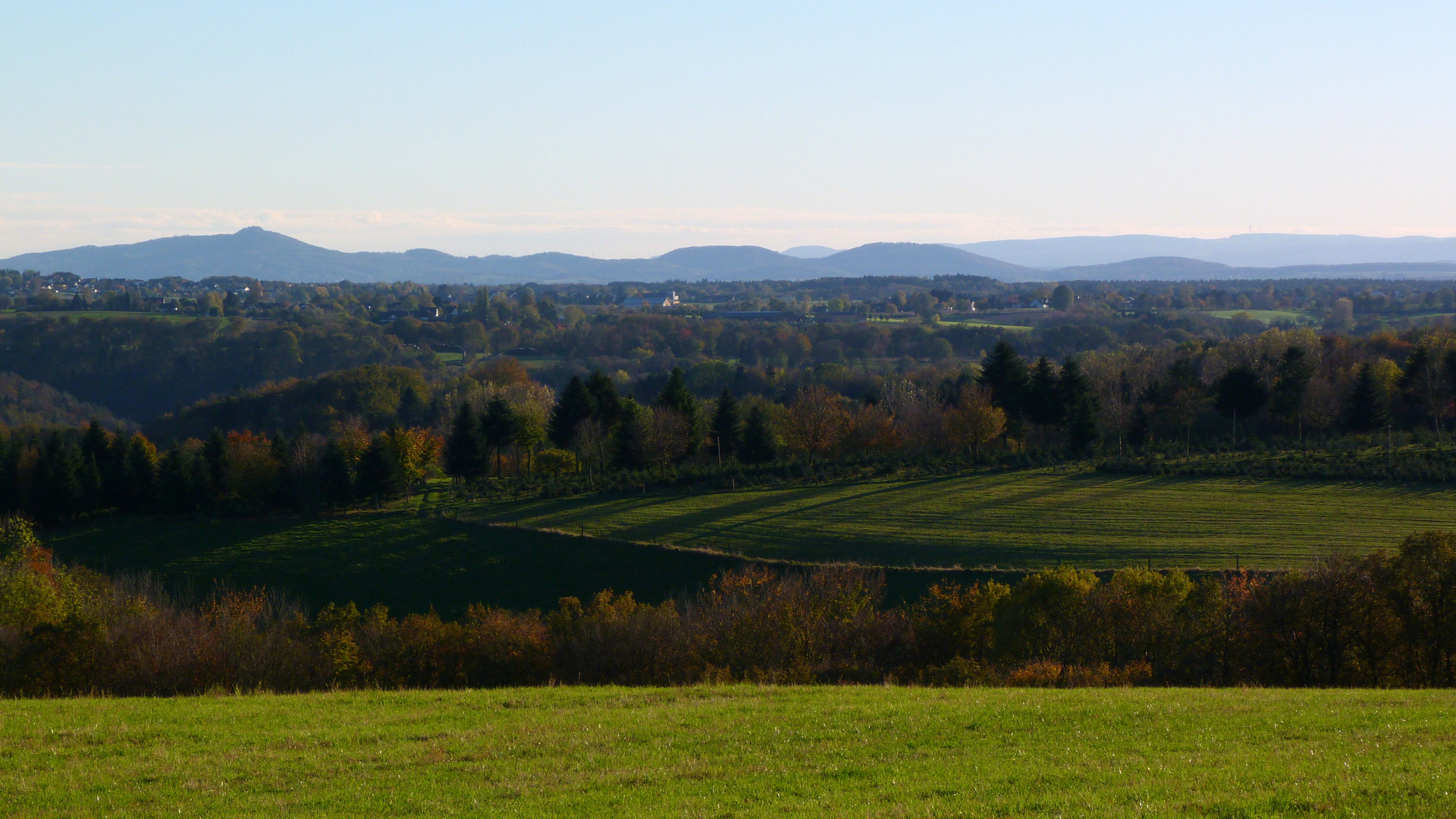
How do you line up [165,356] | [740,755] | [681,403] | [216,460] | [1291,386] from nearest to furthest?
[740,755], [216,460], [1291,386], [681,403], [165,356]

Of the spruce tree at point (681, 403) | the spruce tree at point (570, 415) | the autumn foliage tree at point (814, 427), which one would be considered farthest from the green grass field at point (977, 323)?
the spruce tree at point (570, 415)

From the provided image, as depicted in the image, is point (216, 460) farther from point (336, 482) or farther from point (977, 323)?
point (977, 323)

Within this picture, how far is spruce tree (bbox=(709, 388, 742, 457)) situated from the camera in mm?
65312

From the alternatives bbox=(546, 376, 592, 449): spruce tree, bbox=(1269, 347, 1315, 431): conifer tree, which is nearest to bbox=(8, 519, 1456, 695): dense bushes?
bbox=(546, 376, 592, 449): spruce tree

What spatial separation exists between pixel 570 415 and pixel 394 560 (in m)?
21.8

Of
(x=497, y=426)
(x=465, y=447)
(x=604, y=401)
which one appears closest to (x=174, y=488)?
(x=465, y=447)

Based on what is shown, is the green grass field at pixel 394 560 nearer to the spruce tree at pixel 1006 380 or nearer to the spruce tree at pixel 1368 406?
the spruce tree at pixel 1006 380

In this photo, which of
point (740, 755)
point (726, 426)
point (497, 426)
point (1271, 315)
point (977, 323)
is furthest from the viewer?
point (1271, 315)

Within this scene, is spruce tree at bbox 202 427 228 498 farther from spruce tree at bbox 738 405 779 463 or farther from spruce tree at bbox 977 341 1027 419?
spruce tree at bbox 977 341 1027 419

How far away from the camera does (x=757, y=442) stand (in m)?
64.4

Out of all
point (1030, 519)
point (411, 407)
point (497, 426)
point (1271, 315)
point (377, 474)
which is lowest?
point (1030, 519)

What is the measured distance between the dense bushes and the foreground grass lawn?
16.6ft

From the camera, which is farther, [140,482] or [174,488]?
[140,482]

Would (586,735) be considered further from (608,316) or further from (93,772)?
(608,316)
